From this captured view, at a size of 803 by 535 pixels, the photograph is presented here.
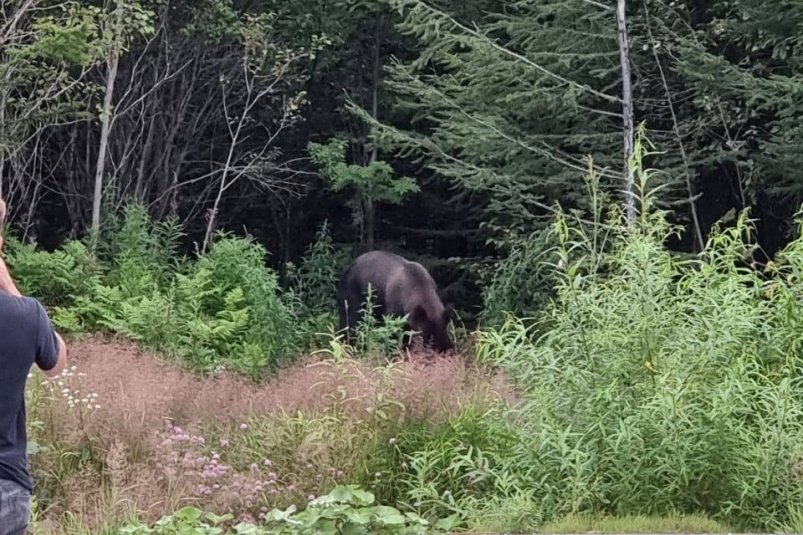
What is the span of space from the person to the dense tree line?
8.50m

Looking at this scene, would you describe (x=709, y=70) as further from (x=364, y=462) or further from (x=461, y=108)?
(x=364, y=462)

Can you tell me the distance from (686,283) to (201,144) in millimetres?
11927

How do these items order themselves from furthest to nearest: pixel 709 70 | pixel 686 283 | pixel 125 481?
pixel 709 70 → pixel 686 283 → pixel 125 481

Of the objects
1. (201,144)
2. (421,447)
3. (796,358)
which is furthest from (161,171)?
(796,358)

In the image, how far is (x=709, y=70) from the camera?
11.6 m

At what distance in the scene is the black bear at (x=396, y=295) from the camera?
1154 cm

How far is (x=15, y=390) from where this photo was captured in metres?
3.29

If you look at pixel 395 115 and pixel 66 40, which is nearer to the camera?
pixel 66 40

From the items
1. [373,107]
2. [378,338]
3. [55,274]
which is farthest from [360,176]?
[378,338]

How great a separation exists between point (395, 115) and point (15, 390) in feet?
47.5

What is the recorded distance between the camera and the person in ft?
10.7

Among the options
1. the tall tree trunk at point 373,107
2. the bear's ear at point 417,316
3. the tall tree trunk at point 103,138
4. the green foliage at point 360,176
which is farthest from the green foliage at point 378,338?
the tall tree trunk at point 373,107

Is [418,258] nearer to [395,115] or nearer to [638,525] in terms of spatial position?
[395,115]

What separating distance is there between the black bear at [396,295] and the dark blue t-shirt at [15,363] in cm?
785
